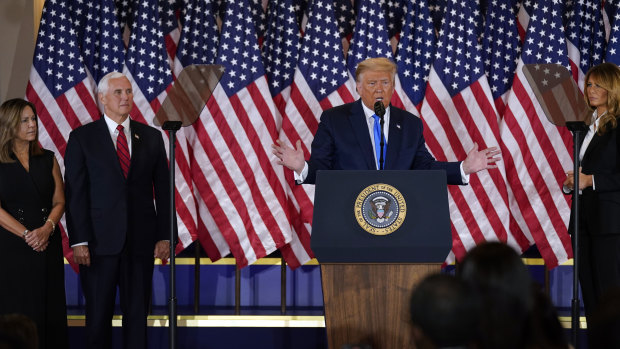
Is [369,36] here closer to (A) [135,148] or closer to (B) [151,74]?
(B) [151,74]

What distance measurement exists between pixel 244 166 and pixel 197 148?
0.35 meters

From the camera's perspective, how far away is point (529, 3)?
6.05m

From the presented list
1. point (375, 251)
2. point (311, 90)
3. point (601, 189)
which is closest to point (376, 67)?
point (375, 251)

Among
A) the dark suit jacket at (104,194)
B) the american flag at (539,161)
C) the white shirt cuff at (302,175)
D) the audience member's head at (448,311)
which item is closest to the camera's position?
the audience member's head at (448,311)

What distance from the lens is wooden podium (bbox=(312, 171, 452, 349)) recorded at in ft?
10.8

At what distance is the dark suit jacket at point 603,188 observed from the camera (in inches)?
170

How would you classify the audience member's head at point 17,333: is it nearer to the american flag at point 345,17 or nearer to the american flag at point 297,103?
the american flag at point 297,103

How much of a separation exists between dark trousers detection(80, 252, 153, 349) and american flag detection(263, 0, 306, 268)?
1.40m

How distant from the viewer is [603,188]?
4324mm

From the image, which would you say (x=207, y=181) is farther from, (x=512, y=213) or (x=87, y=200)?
(x=512, y=213)

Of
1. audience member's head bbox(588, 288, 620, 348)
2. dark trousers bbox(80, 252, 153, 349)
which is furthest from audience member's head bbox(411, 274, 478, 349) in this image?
dark trousers bbox(80, 252, 153, 349)

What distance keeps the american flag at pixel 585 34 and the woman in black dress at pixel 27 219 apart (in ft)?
11.9

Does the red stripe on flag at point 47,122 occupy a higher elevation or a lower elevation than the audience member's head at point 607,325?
higher

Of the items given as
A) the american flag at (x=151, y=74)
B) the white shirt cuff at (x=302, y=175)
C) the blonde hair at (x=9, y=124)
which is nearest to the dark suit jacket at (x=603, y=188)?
the white shirt cuff at (x=302, y=175)
